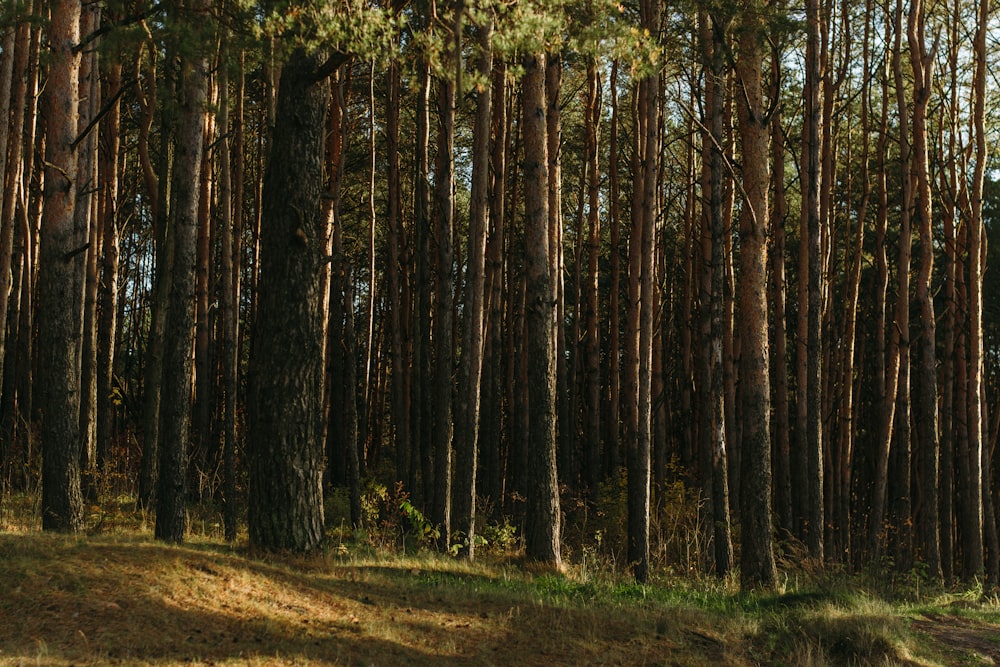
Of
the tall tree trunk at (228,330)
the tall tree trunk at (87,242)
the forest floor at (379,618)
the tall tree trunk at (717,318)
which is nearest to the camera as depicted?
the forest floor at (379,618)

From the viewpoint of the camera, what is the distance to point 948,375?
56.7ft

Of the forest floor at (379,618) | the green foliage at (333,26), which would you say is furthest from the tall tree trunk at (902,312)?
the green foliage at (333,26)

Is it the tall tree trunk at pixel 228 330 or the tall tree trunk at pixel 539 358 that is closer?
the tall tree trunk at pixel 539 358

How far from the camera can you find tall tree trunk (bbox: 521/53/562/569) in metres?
10.9

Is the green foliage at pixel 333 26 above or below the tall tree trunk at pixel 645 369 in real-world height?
above

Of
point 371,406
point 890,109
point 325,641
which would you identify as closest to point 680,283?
point 890,109

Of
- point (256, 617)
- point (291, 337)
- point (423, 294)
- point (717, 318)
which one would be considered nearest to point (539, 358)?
point (291, 337)

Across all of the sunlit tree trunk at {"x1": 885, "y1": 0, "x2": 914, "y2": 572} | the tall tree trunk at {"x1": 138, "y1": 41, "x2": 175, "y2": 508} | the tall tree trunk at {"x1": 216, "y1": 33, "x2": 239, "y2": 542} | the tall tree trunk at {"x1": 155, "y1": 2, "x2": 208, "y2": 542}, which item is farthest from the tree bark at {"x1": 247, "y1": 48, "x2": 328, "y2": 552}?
the sunlit tree trunk at {"x1": 885, "y1": 0, "x2": 914, "y2": 572}

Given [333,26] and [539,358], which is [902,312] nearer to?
[539,358]

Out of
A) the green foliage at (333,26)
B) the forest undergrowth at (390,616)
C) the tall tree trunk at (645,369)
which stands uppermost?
the green foliage at (333,26)

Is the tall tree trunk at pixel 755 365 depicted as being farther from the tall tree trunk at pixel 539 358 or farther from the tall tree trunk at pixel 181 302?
the tall tree trunk at pixel 181 302

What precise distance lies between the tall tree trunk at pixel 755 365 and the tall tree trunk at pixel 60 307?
786 centimetres

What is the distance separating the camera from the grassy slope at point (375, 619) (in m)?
5.81

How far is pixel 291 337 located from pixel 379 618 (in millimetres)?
2813
